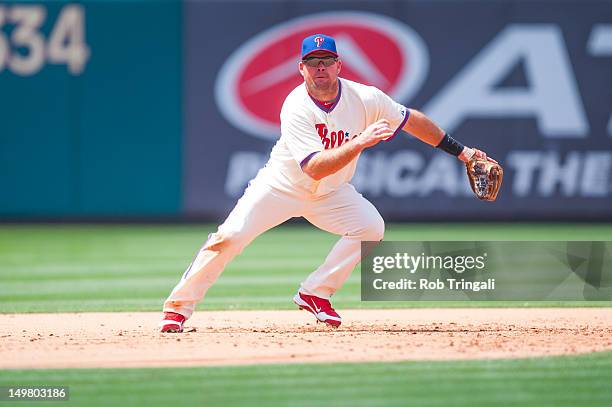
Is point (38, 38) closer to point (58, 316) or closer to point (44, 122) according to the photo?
point (44, 122)

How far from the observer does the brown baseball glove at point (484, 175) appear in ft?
23.0

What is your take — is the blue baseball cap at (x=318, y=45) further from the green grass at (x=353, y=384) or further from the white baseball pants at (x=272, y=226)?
the green grass at (x=353, y=384)

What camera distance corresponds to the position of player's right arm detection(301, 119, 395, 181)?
620cm

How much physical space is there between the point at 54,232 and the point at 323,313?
9550 mm

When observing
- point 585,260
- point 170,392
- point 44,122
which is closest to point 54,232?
point 44,122

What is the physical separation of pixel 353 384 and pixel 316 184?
2.03m

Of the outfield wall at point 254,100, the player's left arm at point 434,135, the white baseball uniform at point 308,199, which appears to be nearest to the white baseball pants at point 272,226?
the white baseball uniform at point 308,199

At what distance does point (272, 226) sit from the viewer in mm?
6895

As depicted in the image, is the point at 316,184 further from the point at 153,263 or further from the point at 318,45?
the point at 153,263

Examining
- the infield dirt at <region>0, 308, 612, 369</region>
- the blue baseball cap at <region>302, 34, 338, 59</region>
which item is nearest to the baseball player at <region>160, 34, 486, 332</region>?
the blue baseball cap at <region>302, 34, 338, 59</region>

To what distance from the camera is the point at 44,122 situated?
1625 cm

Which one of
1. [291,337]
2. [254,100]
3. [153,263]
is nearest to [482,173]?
[291,337]

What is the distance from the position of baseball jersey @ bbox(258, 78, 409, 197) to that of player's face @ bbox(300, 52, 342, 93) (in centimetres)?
10

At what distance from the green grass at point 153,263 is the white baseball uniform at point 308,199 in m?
1.73
